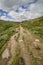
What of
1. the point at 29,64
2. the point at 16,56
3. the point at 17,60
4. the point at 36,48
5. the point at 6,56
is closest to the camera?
the point at 29,64

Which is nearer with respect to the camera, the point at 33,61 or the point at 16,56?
the point at 33,61

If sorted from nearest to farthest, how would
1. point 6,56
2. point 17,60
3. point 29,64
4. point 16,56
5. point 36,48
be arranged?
1. point 29,64
2. point 17,60
3. point 16,56
4. point 6,56
5. point 36,48

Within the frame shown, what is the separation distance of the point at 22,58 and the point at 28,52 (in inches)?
87.1

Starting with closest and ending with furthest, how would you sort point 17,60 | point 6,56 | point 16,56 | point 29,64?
point 29,64, point 17,60, point 16,56, point 6,56

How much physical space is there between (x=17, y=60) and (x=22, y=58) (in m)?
0.98

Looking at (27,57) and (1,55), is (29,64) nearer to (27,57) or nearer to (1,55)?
(27,57)

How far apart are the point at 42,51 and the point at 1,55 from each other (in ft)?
17.7

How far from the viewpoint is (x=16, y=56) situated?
67.3ft

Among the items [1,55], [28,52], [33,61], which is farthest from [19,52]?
[33,61]

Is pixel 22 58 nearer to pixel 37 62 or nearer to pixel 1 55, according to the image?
pixel 37 62

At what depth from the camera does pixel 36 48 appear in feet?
77.8

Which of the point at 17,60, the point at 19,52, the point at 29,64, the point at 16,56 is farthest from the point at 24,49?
the point at 29,64

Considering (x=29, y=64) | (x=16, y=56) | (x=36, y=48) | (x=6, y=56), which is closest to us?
(x=29, y=64)

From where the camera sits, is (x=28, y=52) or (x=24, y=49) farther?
(x=24, y=49)
